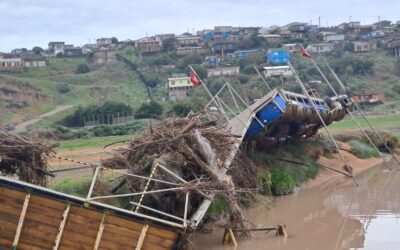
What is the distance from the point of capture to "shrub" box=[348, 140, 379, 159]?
32862mm

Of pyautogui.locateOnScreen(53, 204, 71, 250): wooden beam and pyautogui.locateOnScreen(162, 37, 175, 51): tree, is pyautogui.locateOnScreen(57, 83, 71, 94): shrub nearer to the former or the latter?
pyautogui.locateOnScreen(162, 37, 175, 51): tree

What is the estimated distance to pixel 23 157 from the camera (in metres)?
13.1

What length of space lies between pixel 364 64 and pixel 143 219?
74.6m

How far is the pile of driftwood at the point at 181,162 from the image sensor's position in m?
13.1

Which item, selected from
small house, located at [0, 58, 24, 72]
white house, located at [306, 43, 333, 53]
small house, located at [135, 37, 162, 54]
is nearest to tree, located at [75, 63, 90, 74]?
small house, located at [0, 58, 24, 72]

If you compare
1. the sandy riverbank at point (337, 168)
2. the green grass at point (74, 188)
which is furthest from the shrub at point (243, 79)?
the green grass at point (74, 188)

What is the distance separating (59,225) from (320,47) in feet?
309

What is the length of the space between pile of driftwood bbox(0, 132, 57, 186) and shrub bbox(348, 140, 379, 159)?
2246 cm

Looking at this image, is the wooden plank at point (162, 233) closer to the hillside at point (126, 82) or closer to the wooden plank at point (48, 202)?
the wooden plank at point (48, 202)

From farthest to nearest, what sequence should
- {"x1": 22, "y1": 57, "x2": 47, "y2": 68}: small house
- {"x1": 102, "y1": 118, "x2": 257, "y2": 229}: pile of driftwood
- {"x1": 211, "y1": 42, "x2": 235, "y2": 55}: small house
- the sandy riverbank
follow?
{"x1": 211, "y1": 42, "x2": 235, "y2": 55}: small house
{"x1": 22, "y1": 57, "x2": 47, "y2": 68}: small house
the sandy riverbank
{"x1": 102, "y1": 118, "x2": 257, "y2": 229}: pile of driftwood

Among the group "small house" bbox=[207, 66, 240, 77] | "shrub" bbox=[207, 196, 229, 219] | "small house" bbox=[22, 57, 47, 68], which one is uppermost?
"small house" bbox=[22, 57, 47, 68]

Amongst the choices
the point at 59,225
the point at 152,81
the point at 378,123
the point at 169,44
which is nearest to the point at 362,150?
the point at 378,123

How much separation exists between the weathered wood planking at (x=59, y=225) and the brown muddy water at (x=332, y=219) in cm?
384

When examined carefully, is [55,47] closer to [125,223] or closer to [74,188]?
[74,188]
